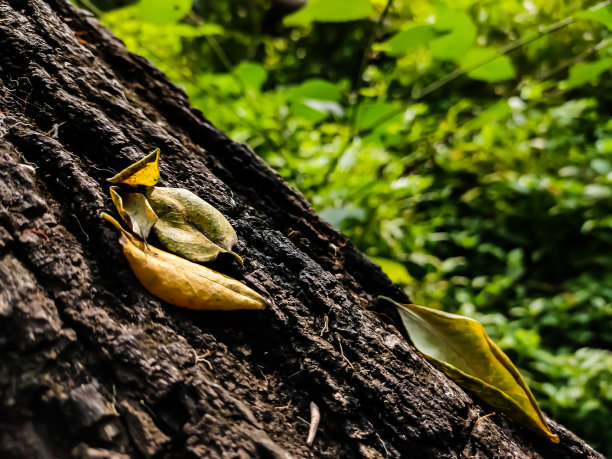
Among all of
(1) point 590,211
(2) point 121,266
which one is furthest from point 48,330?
(1) point 590,211

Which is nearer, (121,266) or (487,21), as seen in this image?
(121,266)

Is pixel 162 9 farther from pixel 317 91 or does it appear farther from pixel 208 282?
pixel 208 282

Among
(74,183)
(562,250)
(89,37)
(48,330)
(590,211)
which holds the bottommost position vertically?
(48,330)

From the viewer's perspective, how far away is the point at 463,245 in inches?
75.2

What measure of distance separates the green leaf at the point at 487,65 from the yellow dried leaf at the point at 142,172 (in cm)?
106

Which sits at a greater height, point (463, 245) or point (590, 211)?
point (590, 211)

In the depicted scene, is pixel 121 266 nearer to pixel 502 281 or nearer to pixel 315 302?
pixel 315 302

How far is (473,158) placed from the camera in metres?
2.15

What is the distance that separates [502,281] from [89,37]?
167cm

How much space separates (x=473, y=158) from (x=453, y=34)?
1.13 metres

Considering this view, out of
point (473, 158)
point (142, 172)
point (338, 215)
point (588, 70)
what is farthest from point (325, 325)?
point (473, 158)

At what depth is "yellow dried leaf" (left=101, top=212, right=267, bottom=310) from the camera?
532mm

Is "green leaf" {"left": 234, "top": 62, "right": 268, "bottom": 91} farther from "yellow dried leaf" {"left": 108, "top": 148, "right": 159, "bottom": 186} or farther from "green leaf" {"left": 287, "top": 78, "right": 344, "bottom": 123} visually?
"yellow dried leaf" {"left": 108, "top": 148, "right": 159, "bottom": 186}

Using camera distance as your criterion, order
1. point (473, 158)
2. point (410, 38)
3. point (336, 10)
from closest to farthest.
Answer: point (336, 10), point (410, 38), point (473, 158)
